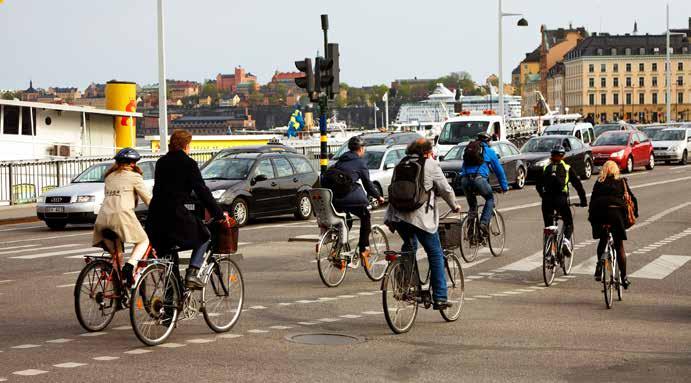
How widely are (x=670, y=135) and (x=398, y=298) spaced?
148 ft

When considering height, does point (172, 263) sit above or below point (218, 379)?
above

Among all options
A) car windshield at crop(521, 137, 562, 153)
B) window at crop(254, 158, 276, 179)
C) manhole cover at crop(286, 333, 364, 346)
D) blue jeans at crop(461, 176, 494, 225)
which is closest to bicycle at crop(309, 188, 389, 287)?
blue jeans at crop(461, 176, 494, 225)

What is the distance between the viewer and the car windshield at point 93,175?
26375mm

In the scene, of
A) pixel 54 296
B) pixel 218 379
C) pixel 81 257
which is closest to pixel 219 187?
pixel 81 257

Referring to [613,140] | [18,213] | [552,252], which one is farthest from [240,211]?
[613,140]

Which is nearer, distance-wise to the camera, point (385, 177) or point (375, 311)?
point (375, 311)

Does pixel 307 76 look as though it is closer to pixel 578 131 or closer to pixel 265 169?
pixel 265 169

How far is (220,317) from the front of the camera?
35.9ft

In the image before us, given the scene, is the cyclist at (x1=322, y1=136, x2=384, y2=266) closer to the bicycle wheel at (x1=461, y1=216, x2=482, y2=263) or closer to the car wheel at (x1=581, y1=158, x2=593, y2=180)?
the bicycle wheel at (x1=461, y1=216, x2=482, y2=263)

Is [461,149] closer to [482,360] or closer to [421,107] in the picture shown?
[482,360]

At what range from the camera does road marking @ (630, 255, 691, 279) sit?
1616cm

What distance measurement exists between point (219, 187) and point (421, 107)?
156284mm

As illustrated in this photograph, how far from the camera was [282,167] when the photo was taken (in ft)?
84.8

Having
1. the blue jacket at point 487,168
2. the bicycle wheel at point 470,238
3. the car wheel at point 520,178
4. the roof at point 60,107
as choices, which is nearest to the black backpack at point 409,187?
the bicycle wheel at point 470,238
